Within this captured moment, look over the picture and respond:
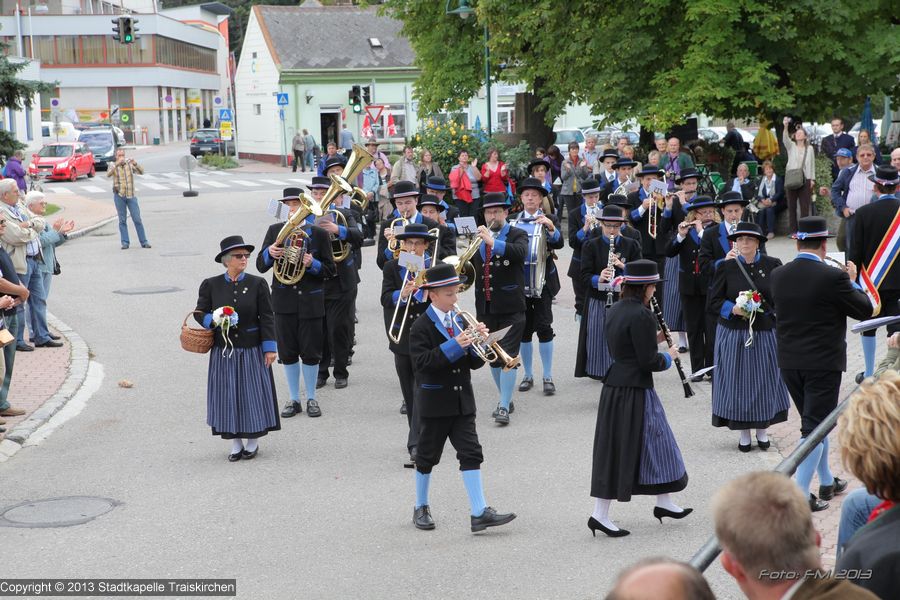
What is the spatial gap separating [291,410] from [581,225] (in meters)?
3.95

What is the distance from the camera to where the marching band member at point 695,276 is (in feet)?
38.6

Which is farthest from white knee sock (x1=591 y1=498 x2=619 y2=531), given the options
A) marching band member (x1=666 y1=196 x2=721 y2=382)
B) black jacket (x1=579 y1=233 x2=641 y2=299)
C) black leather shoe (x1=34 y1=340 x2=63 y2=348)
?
black leather shoe (x1=34 y1=340 x2=63 y2=348)

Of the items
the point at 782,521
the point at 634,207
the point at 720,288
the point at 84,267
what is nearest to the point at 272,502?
the point at 720,288

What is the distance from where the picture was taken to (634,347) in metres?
7.67

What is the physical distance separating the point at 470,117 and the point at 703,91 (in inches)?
1444

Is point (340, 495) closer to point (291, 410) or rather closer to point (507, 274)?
point (291, 410)

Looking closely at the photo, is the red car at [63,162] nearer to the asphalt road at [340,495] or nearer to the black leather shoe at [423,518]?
the asphalt road at [340,495]

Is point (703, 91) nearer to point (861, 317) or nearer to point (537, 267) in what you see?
point (537, 267)

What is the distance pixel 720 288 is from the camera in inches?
381

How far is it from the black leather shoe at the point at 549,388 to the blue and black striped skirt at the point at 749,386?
2.69 metres

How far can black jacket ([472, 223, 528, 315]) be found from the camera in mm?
10969

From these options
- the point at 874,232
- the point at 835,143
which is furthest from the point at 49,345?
the point at 835,143

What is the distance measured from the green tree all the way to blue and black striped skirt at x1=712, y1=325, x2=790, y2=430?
43.2 ft

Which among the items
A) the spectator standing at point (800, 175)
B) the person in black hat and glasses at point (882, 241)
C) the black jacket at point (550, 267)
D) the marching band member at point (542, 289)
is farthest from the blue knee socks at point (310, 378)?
the spectator standing at point (800, 175)
